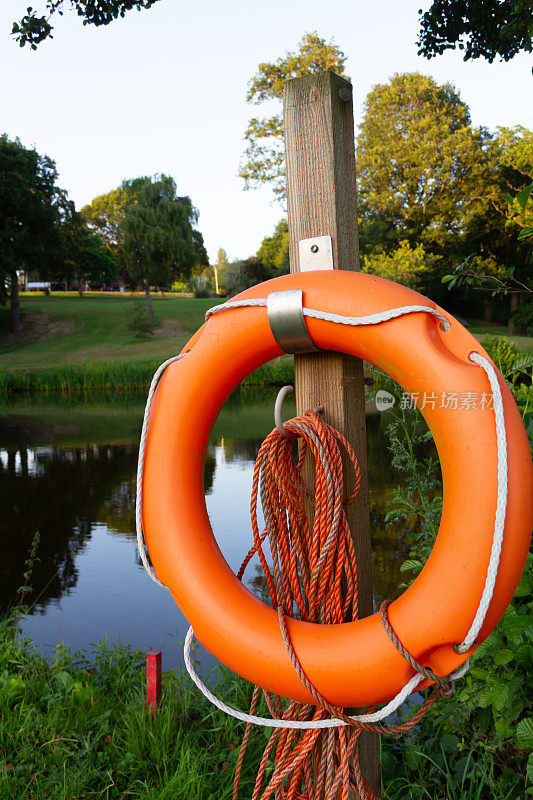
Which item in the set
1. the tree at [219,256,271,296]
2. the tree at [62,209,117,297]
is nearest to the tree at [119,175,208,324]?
the tree at [62,209,117,297]

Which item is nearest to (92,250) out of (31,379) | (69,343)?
(69,343)

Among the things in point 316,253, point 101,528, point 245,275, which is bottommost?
point 101,528

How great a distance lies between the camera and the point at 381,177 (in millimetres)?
18609

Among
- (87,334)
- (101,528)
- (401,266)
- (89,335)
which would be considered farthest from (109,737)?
(87,334)

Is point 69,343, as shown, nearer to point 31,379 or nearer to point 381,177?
point 31,379

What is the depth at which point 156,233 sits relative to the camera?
18.8 metres

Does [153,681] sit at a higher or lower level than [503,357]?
lower

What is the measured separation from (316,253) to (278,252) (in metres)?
20.0

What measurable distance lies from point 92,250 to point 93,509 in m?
25.8

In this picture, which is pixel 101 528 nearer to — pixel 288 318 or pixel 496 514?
pixel 288 318

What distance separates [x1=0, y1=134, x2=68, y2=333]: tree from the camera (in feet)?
58.6

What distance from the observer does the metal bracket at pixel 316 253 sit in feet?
3.63

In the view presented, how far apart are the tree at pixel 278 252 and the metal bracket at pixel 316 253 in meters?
18.2

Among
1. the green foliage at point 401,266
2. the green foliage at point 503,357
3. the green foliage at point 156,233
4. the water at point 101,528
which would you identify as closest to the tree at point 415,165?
the green foliage at point 401,266
